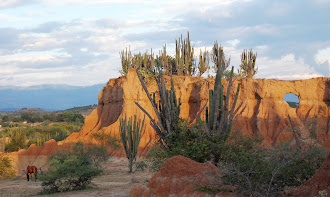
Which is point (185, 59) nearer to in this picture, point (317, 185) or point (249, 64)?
point (249, 64)

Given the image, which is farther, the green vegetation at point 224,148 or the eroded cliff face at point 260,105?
the eroded cliff face at point 260,105

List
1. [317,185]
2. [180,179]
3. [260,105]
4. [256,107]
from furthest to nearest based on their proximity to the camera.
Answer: [256,107]
[260,105]
[180,179]
[317,185]

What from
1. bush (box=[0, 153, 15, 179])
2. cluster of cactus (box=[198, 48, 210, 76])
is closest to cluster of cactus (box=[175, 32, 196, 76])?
cluster of cactus (box=[198, 48, 210, 76])

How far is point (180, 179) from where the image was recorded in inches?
486

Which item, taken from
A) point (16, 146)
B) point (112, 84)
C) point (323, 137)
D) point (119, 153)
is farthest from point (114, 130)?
point (323, 137)

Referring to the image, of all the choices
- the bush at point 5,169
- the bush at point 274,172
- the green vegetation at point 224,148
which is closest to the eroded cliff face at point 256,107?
the bush at point 5,169

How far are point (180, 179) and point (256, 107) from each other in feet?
100

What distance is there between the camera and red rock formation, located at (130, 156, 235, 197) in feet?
38.2

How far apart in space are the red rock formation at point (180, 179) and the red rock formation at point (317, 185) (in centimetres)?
213

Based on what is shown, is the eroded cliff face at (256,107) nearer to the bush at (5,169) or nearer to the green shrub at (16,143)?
the green shrub at (16,143)

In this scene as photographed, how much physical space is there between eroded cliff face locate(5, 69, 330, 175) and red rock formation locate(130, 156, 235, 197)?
2361cm

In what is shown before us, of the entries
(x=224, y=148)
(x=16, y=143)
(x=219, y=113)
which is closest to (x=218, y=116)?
(x=219, y=113)

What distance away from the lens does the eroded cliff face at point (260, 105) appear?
130 ft

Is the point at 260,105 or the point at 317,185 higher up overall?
the point at 260,105
